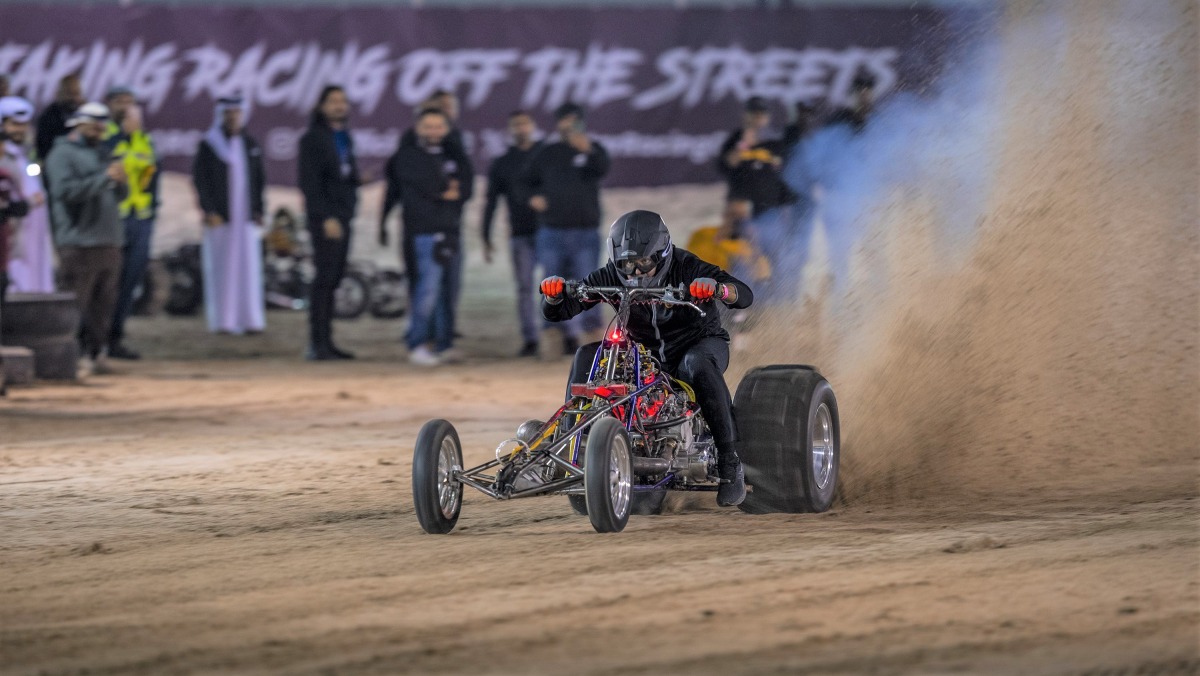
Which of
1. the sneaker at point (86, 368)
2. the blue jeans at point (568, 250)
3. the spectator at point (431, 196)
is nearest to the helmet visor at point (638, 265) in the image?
the spectator at point (431, 196)

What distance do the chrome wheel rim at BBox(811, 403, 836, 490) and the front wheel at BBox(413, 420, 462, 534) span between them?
196 cm

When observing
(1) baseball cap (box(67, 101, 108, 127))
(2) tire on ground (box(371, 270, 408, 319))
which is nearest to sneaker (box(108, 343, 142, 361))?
(1) baseball cap (box(67, 101, 108, 127))

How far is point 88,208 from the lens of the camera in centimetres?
1641

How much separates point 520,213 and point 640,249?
10266mm

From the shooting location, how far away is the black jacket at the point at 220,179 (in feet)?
62.2

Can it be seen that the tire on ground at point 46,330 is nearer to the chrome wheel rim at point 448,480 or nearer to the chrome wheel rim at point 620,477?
the chrome wheel rim at point 448,480

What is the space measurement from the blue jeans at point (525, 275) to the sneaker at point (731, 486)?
1037cm

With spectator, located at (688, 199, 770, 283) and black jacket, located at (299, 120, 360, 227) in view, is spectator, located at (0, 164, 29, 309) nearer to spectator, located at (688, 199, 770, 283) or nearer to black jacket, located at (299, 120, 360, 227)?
black jacket, located at (299, 120, 360, 227)

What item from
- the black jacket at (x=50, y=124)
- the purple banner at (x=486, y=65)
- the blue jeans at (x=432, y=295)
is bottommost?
the blue jeans at (x=432, y=295)

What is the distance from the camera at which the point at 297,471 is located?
1062 centimetres

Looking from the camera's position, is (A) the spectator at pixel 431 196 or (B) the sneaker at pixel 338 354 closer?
(A) the spectator at pixel 431 196

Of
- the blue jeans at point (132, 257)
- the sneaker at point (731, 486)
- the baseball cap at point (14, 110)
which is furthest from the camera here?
the blue jeans at point (132, 257)

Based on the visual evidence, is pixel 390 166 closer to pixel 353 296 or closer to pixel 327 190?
pixel 327 190

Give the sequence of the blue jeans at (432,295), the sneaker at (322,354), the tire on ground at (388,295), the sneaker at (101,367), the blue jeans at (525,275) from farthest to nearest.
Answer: the tire on ground at (388,295), the blue jeans at (525,275), the sneaker at (322,354), the blue jeans at (432,295), the sneaker at (101,367)
